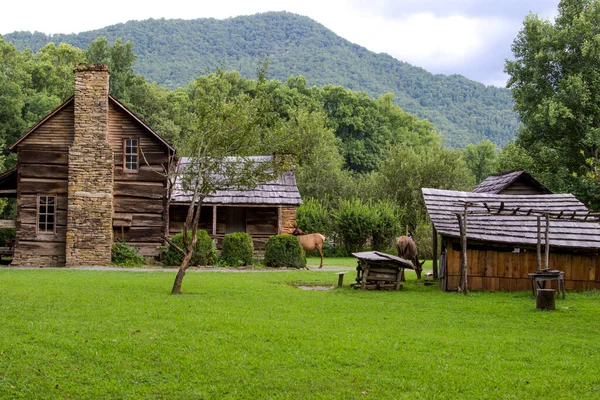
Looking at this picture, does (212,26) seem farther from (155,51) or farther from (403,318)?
(403,318)

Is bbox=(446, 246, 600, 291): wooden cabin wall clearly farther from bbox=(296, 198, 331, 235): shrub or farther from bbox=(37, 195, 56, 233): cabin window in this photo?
bbox=(296, 198, 331, 235): shrub

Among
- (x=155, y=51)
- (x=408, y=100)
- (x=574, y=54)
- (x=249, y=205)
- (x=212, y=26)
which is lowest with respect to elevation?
(x=249, y=205)

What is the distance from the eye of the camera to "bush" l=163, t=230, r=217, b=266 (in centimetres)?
2708

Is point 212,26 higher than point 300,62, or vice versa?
point 212,26

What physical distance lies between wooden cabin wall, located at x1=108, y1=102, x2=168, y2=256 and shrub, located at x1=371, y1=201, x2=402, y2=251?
1397 centimetres

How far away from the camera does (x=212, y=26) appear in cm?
15762

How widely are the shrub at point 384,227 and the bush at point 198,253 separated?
12987 mm

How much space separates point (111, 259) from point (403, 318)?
1636cm

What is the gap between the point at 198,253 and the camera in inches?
1065

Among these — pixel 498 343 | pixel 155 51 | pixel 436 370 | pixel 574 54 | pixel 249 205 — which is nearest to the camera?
pixel 436 370

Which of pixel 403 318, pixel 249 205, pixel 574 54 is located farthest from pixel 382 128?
pixel 403 318

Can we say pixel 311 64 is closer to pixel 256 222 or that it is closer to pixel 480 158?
pixel 480 158

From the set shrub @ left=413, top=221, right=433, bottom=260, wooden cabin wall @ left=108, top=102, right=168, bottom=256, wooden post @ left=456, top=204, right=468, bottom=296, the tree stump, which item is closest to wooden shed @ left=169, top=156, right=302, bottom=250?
wooden cabin wall @ left=108, top=102, right=168, bottom=256

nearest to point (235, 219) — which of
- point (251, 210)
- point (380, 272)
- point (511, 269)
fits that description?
point (251, 210)
